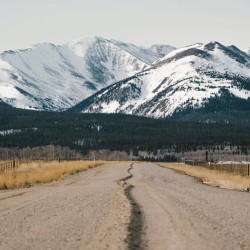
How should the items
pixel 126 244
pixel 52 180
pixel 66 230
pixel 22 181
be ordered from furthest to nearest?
pixel 52 180
pixel 22 181
pixel 66 230
pixel 126 244

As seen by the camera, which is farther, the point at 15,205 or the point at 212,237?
the point at 15,205

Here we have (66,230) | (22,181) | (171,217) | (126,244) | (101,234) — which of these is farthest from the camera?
(22,181)

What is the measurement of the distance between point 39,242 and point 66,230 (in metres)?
1.56

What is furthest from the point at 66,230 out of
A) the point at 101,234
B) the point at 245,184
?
the point at 245,184

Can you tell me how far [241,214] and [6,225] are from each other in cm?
675

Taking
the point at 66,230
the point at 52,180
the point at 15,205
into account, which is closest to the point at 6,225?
the point at 66,230

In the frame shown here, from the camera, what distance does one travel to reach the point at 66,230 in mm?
11430

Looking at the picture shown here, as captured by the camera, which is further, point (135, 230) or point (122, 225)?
point (122, 225)

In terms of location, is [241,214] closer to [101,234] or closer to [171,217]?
[171,217]

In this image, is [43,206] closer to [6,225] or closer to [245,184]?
[6,225]

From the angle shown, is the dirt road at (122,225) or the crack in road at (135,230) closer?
the crack in road at (135,230)

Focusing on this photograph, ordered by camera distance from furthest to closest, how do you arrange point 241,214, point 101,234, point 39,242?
point 241,214 → point 101,234 → point 39,242

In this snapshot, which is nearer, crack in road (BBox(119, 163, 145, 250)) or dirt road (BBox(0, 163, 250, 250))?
crack in road (BBox(119, 163, 145, 250))

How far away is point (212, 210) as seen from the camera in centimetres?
1648
